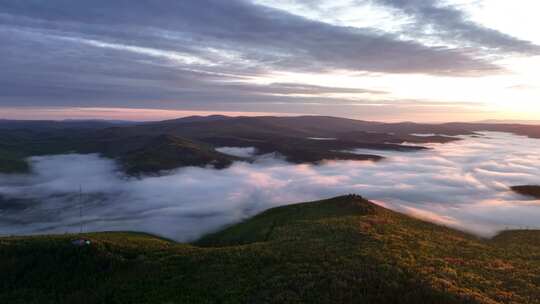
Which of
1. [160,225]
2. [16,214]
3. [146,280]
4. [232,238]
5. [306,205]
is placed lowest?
[16,214]

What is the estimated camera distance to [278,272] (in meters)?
25.5

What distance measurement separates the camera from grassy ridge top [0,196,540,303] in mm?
22094

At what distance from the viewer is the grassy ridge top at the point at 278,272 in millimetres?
22094

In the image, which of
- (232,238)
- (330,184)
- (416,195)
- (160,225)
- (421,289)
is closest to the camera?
(421,289)

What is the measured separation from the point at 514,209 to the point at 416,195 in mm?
34373

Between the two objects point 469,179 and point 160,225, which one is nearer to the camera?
point 160,225

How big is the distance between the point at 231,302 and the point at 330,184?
14576 centimetres

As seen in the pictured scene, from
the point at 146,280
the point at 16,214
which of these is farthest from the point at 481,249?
the point at 16,214

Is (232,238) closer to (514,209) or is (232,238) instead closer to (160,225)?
(160,225)

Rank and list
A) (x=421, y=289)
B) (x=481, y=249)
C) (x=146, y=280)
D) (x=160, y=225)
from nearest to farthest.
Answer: (x=421, y=289), (x=146, y=280), (x=481, y=249), (x=160, y=225)

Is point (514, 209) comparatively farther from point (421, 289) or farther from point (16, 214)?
point (16, 214)

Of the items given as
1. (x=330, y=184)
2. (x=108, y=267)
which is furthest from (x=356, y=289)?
(x=330, y=184)

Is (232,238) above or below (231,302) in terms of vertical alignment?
below

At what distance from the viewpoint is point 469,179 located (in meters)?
170
